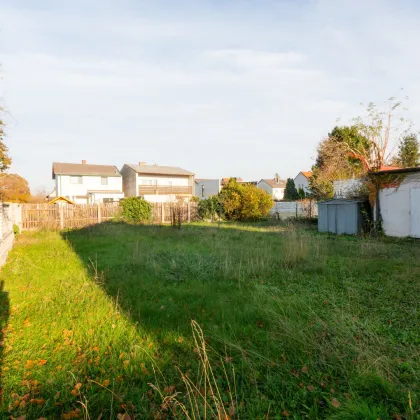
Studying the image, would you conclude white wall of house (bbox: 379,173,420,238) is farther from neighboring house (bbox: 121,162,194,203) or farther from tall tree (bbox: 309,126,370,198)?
neighboring house (bbox: 121,162,194,203)

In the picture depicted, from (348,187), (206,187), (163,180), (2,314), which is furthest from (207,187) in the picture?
(2,314)

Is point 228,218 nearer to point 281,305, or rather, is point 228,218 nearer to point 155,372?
point 281,305

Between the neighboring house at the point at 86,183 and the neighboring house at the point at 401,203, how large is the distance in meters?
28.5

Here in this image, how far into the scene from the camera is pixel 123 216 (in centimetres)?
1867

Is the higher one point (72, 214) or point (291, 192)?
point (291, 192)

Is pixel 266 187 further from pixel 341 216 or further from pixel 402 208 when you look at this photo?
pixel 402 208

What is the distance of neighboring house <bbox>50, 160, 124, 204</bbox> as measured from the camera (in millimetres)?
34562

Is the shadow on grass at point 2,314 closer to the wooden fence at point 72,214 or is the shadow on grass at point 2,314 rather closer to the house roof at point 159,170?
the wooden fence at point 72,214

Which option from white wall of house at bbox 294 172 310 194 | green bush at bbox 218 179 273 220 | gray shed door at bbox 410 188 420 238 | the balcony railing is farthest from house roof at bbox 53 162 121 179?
gray shed door at bbox 410 188 420 238

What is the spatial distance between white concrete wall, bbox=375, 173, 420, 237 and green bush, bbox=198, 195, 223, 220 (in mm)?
10885

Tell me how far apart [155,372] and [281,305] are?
218cm

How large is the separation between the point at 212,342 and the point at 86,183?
35.9 metres

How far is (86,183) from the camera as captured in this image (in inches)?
1410

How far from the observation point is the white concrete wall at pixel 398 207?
1206 centimetres
